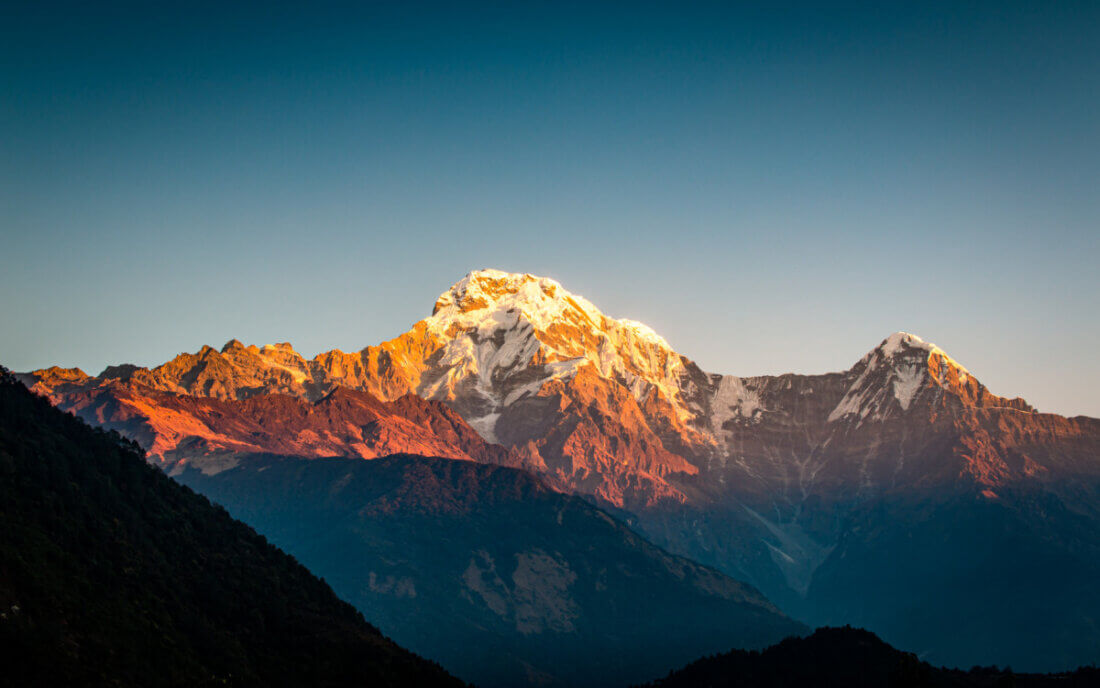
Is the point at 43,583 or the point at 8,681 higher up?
the point at 43,583

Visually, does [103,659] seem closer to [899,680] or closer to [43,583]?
[43,583]

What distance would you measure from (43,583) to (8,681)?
31.0 m

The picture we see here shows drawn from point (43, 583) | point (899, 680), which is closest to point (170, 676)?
point (43, 583)

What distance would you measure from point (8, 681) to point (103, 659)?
22824mm

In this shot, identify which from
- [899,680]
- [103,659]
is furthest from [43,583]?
[899,680]

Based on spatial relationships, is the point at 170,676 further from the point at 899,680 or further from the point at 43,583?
the point at 899,680

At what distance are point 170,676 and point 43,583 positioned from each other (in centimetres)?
2701

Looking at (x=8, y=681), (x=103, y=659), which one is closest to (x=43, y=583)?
(x=103, y=659)

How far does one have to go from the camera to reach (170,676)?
198500 millimetres

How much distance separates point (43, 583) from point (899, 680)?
489ft

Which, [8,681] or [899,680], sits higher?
[899,680]

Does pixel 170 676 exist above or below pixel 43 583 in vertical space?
below

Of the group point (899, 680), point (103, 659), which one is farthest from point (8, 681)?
point (899, 680)

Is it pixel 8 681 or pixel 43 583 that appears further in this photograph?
pixel 43 583
